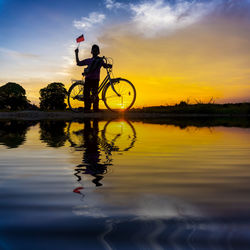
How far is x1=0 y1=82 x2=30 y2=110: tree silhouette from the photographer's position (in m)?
43.1

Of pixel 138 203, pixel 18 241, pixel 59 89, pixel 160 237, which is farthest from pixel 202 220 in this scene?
pixel 59 89

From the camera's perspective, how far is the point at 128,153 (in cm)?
414

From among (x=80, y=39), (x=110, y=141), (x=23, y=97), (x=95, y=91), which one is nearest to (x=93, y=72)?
(x=95, y=91)

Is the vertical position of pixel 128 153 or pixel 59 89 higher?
pixel 59 89

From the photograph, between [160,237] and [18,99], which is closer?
[160,237]

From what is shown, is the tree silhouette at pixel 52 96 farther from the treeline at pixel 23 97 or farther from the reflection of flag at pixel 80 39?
the reflection of flag at pixel 80 39

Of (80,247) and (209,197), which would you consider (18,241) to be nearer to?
(80,247)

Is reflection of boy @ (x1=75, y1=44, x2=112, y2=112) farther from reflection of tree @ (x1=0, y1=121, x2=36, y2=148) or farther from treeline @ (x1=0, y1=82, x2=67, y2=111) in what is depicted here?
treeline @ (x1=0, y1=82, x2=67, y2=111)

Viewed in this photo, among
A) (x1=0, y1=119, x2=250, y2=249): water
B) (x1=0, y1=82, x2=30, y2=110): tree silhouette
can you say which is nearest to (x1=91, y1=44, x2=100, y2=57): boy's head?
(x1=0, y1=119, x2=250, y2=249): water

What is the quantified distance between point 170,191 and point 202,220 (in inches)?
23.1

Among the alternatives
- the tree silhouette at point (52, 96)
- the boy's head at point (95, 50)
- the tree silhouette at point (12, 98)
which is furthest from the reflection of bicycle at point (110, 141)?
the tree silhouette at point (12, 98)

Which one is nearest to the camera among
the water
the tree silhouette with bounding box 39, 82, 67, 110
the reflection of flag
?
the water

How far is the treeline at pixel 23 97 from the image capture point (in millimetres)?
43000

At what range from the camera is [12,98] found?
43.4 metres
